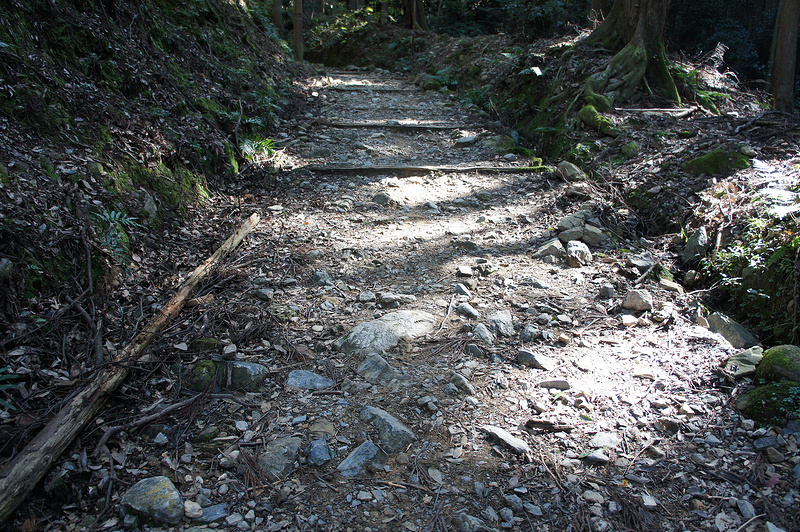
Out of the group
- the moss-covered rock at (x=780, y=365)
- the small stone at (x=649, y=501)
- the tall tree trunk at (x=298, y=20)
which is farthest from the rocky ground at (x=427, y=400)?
the tall tree trunk at (x=298, y=20)

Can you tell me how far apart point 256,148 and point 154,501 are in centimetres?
485

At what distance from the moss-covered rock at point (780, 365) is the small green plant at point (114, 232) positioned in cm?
421

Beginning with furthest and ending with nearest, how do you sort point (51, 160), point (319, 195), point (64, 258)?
point (319, 195) < point (51, 160) < point (64, 258)

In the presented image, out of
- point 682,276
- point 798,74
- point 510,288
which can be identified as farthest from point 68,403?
point 798,74

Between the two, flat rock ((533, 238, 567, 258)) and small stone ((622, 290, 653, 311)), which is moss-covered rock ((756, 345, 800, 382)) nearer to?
small stone ((622, 290, 653, 311))

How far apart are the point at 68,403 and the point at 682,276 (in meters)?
4.44

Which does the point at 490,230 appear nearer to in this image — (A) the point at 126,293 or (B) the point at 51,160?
(A) the point at 126,293

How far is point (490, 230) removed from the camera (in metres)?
5.00

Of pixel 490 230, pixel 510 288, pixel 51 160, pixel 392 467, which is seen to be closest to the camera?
pixel 392 467

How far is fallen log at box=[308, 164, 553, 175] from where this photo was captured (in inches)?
245

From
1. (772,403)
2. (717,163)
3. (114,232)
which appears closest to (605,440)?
(772,403)

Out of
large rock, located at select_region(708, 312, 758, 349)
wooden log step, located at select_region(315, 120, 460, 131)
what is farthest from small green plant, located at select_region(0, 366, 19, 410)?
wooden log step, located at select_region(315, 120, 460, 131)

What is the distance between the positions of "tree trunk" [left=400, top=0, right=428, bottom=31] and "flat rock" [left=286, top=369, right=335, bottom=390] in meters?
16.4

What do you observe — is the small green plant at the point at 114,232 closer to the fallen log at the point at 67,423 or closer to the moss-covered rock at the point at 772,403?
the fallen log at the point at 67,423
